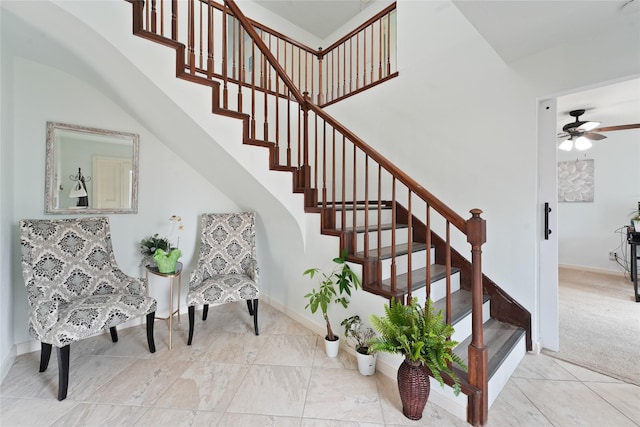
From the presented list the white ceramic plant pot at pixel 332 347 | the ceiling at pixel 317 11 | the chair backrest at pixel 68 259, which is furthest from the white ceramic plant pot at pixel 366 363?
the ceiling at pixel 317 11

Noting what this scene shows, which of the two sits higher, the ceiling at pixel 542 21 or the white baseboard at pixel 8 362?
the ceiling at pixel 542 21

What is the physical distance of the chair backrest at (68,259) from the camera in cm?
185

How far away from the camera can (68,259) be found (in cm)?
203

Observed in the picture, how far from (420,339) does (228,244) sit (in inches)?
80.7

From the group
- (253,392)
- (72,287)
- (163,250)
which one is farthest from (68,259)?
(253,392)

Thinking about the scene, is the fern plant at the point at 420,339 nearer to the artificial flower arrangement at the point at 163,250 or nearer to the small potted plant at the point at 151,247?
the artificial flower arrangement at the point at 163,250

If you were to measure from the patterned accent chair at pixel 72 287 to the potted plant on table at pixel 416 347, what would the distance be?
5.73 ft

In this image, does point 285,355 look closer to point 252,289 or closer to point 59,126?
point 252,289

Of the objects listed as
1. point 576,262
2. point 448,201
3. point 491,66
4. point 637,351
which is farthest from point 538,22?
point 576,262

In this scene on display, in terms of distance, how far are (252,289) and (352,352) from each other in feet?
3.31

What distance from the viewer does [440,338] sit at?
1379 millimetres

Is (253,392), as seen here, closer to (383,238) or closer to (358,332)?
(358,332)

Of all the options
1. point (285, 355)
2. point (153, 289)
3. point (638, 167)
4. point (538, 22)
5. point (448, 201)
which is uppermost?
point (538, 22)

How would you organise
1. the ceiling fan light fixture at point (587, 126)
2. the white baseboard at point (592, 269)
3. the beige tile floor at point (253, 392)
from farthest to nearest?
1. the white baseboard at point (592, 269)
2. the ceiling fan light fixture at point (587, 126)
3. the beige tile floor at point (253, 392)
